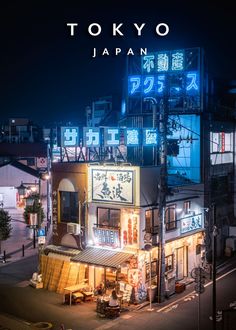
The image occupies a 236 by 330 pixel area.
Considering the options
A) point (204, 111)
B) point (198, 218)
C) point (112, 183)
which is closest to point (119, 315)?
point (112, 183)

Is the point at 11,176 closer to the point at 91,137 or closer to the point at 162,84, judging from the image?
the point at 162,84

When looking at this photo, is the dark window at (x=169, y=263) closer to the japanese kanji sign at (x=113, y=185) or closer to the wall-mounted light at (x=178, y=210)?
the wall-mounted light at (x=178, y=210)

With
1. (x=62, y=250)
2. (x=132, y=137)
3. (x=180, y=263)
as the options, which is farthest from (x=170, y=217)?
(x=62, y=250)

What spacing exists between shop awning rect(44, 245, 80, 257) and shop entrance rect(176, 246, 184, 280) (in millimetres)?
6987

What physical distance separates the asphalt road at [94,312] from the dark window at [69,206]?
510 cm

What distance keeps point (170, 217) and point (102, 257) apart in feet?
17.9

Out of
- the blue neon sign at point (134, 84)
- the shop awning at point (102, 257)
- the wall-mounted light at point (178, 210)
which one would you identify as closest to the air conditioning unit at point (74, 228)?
the shop awning at point (102, 257)

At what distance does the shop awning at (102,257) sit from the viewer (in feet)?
92.0

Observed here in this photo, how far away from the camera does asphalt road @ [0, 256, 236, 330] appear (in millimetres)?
25391

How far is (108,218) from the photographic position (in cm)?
3025

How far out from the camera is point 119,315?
26797 mm

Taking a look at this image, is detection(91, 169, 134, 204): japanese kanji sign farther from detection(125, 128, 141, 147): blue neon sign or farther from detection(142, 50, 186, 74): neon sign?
detection(142, 50, 186, 74): neon sign

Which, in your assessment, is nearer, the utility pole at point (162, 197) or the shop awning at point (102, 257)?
the shop awning at point (102, 257)

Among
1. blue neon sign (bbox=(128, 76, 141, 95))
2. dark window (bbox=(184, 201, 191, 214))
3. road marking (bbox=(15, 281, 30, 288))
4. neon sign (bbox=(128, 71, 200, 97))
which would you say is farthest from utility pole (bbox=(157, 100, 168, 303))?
blue neon sign (bbox=(128, 76, 141, 95))
